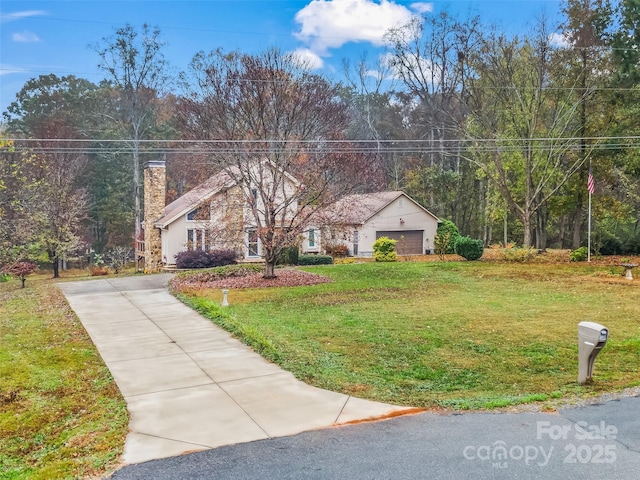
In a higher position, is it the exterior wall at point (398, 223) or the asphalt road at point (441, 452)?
the exterior wall at point (398, 223)

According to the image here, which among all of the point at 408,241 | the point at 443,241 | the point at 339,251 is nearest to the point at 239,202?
the point at 339,251

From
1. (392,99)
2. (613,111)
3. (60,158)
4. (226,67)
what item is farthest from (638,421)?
(392,99)

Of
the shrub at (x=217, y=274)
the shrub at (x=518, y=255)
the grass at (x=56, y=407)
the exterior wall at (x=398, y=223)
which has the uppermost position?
the exterior wall at (x=398, y=223)

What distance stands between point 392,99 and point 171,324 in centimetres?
3391

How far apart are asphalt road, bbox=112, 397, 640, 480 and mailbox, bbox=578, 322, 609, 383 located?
85 cm

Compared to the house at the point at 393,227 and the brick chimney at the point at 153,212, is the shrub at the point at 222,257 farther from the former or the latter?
the house at the point at 393,227

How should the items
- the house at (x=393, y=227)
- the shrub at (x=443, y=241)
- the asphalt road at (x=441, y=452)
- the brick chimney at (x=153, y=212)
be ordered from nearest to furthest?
the asphalt road at (x=441, y=452) → the brick chimney at (x=153, y=212) → the house at (x=393, y=227) → the shrub at (x=443, y=241)

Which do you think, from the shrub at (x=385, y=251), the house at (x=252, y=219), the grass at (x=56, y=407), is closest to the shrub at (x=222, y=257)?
the house at (x=252, y=219)

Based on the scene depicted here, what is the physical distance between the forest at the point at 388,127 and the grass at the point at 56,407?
7.16 ft

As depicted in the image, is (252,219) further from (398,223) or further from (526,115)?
(526,115)

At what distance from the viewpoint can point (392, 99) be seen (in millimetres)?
40062

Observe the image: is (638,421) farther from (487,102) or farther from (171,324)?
(487,102)

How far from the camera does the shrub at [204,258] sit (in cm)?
2294

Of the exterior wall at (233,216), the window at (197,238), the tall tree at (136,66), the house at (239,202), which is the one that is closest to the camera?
the house at (239,202)
